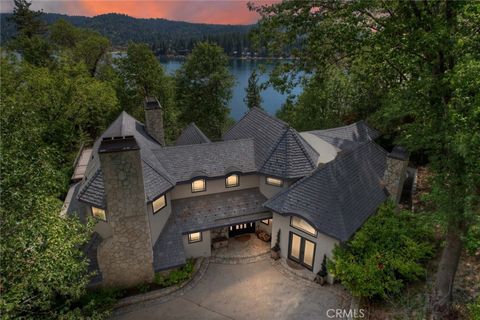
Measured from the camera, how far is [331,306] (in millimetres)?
16516

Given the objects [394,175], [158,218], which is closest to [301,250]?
[394,175]

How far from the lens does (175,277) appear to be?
18000mm

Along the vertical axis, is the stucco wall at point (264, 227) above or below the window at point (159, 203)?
below

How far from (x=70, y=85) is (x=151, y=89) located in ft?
41.2

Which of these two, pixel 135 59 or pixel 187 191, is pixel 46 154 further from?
pixel 135 59

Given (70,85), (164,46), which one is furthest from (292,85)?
(164,46)

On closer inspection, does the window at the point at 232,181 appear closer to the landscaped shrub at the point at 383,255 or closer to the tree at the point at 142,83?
the landscaped shrub at the point at 383,255

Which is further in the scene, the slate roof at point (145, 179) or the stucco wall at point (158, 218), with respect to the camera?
the stucco wall at point (158, 218)

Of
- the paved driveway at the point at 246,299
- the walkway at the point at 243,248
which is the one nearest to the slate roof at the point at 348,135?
the walkway at the point at 243,248

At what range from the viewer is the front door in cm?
2225

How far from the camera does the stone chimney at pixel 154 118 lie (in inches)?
984

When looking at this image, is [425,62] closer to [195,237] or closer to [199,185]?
[199,185]

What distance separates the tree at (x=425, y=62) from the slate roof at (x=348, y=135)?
959 centimetres

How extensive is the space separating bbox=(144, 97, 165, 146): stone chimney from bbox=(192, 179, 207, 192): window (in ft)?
22.4
